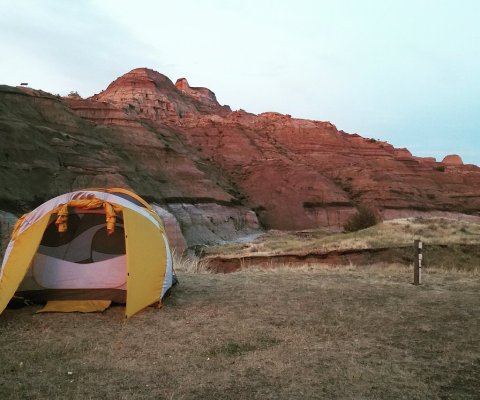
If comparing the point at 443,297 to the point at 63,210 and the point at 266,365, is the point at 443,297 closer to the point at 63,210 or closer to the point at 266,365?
the point at 266,365

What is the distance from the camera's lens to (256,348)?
606cm

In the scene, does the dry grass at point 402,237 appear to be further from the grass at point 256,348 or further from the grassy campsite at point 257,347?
the grass at point 256,348

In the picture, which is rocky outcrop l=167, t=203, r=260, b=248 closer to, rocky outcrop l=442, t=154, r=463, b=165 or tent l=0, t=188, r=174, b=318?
tent l=0, t=188, r=174, b=318

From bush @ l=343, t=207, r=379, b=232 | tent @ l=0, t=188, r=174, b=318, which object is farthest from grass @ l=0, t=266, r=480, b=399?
bush @ l=343, t=207, r=379, b=232

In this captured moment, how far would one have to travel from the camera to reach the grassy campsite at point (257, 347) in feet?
15.5

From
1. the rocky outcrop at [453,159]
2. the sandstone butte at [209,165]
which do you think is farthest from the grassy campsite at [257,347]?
the rocky outcrop at [453,159]

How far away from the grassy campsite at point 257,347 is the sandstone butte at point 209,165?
22.6 meters

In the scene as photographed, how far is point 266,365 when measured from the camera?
536cm

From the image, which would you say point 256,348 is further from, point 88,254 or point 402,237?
point 402,237

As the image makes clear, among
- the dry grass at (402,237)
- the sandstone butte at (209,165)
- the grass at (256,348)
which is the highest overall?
the sandstone butte at (209,165)

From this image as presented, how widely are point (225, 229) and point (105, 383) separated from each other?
130 ft

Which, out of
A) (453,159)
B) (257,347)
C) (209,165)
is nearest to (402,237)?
(257,347)

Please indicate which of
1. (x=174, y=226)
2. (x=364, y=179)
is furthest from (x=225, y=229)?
(x=364, y=179)

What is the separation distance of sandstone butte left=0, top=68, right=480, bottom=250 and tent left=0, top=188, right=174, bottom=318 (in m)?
20.5
